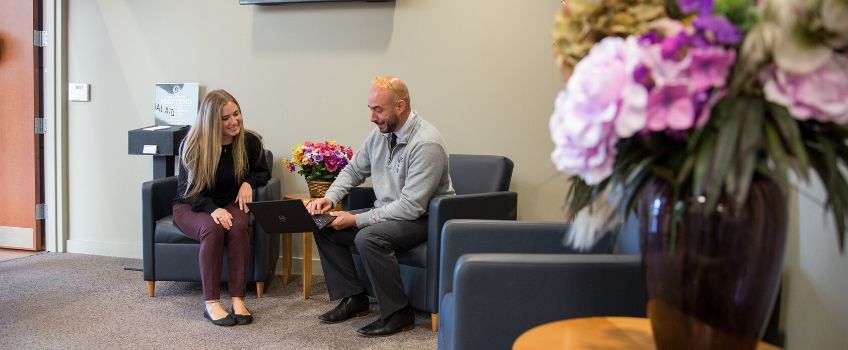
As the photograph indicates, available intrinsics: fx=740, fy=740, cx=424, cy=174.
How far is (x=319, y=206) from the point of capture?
3490mm

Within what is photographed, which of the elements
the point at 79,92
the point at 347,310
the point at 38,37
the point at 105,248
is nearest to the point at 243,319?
the point at 347,310

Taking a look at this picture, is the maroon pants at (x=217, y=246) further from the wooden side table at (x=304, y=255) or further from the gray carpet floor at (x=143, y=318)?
the wooden side table at (x=304, y=255)

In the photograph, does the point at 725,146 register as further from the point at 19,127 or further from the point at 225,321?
the point at 19,127

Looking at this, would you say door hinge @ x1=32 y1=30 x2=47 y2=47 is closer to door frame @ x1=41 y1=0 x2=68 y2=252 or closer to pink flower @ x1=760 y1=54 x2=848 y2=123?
door frame @ x1=41 y1=0 x2=68 y2=252

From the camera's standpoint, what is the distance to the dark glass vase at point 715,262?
1063mm

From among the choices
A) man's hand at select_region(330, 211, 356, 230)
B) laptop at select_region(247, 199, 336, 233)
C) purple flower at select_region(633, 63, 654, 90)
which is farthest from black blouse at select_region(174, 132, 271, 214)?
purple flower at select_region(633, 63, 654, 90)

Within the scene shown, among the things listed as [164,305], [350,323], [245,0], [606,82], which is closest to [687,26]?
[606,82]

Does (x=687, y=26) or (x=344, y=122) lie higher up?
(x=687, y=26)

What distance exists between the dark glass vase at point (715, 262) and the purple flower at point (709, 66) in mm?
173

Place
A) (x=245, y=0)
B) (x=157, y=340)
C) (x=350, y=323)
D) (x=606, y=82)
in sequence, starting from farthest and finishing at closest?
(x=245, y=0)
(x=350, y=323)
(x=157, y=340)
(x=606, y=82)

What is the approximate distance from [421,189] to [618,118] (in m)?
2.28

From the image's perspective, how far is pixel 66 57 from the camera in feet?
15.6

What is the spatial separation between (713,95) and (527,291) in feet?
2.91

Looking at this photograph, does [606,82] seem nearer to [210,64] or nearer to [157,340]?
[157,340]
